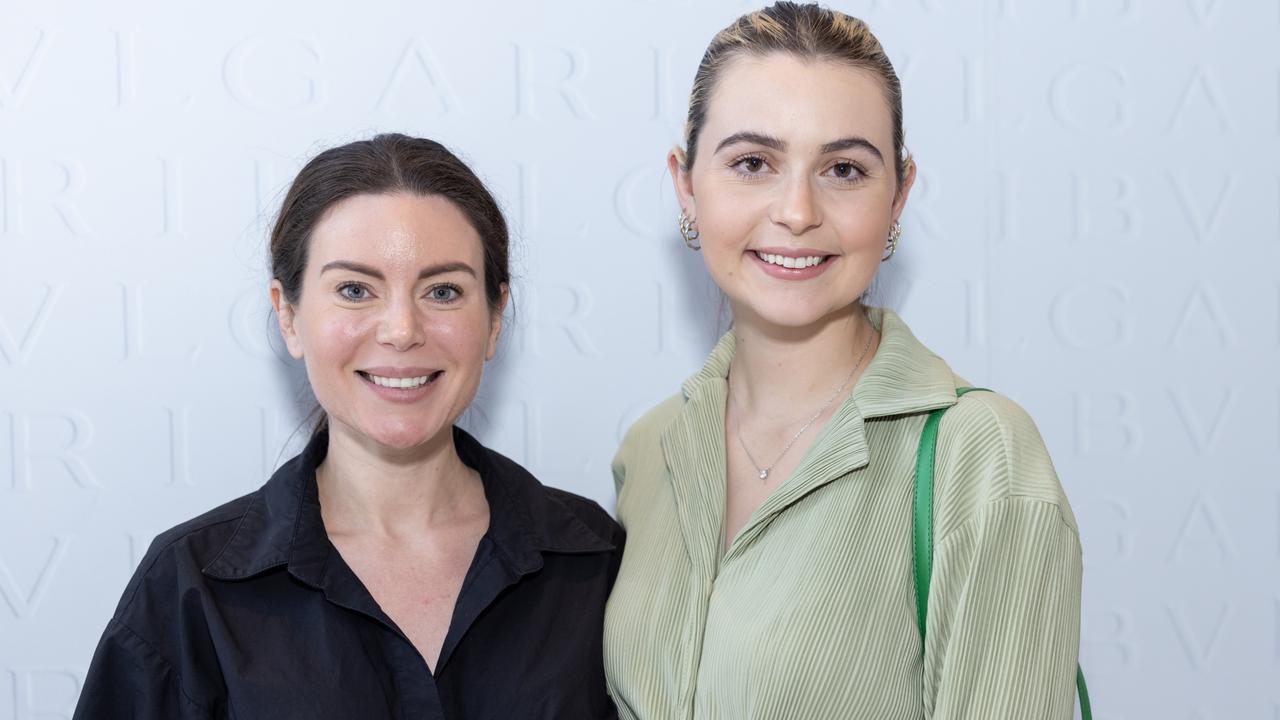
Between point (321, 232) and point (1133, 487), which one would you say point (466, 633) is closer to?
point (321, 232)

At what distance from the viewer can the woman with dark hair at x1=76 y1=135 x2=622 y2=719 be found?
5.63ft

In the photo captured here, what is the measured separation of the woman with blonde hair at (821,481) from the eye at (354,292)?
56cm

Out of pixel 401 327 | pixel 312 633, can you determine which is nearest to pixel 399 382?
pixel 401 327

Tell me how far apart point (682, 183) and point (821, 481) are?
612mm

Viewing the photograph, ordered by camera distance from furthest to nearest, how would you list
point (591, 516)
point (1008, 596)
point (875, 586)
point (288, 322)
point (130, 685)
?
point (591, 516)
point (288, 322)
point (130, 685)
point (875, 586)
point (1008, 596)

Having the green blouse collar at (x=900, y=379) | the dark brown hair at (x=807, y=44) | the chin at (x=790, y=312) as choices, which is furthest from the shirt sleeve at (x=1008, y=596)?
the dark brown hair at (x=807, y=44)

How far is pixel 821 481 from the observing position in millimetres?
1675

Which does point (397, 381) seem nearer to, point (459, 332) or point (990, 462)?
point (459, 332)

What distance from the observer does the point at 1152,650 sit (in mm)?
2674

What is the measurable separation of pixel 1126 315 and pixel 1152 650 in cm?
79

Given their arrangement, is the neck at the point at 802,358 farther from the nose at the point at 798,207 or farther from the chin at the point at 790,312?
the nose at the point at 798,207

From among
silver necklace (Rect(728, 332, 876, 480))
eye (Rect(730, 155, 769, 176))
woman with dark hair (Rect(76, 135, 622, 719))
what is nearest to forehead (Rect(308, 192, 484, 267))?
woman with dark hair (Rect(76, 135, 622, 719))

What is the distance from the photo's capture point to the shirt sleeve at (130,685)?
1696 mm

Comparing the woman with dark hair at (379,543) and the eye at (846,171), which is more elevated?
the eye at (846,171)
